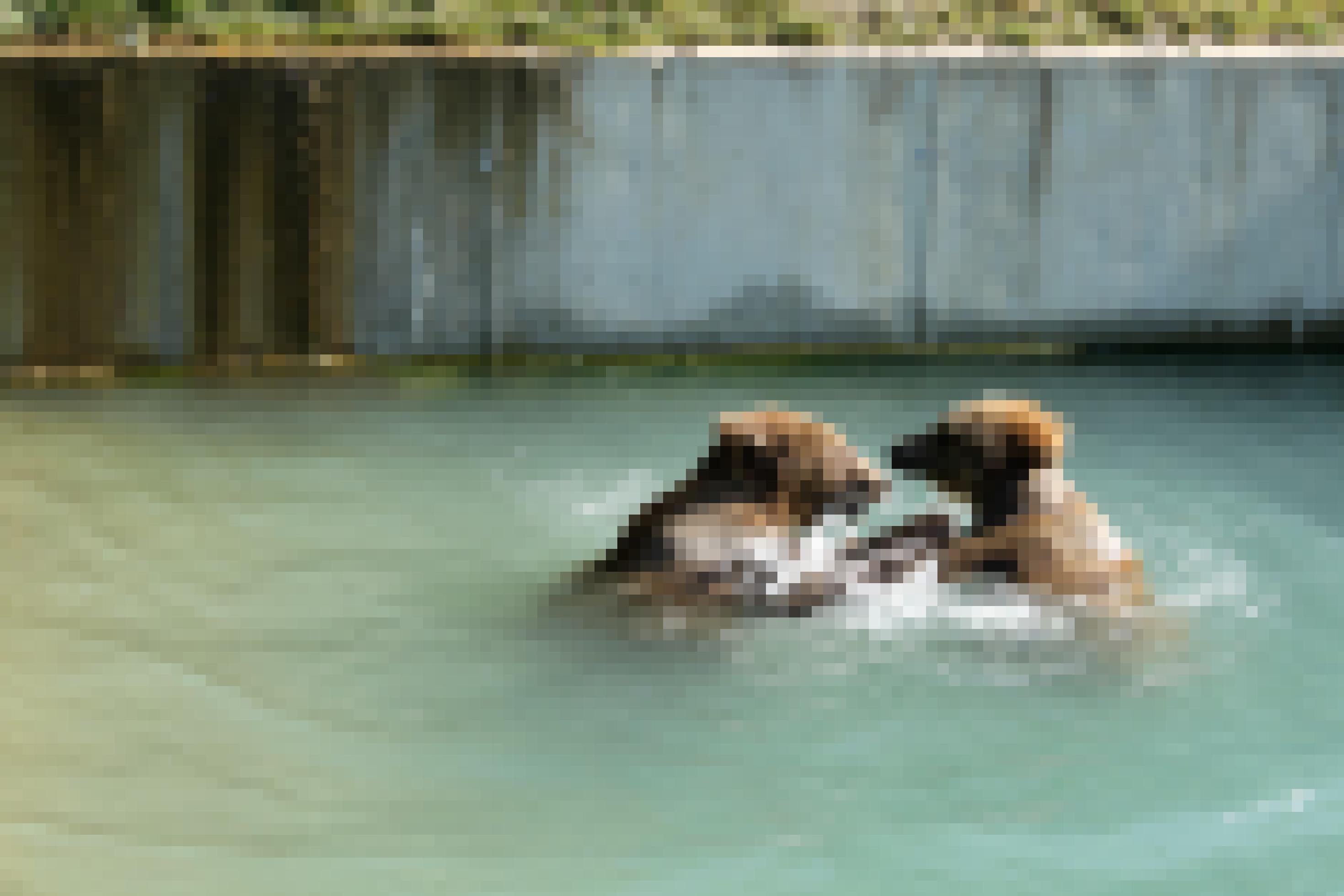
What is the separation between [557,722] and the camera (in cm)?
533

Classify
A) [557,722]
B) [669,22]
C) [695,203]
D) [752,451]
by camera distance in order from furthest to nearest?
[669,22] < [695,203] < [752,451] < [557,722]

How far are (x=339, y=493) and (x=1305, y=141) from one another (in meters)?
6.40

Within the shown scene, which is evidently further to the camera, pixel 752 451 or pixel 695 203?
pixel 695 203

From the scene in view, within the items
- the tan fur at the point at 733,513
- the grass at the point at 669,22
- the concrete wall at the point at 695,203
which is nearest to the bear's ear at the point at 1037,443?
the tan fur at the point at 733,513

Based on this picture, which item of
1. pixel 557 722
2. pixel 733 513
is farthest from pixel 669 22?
pixel 557 722

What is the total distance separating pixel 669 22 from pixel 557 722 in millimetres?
7283

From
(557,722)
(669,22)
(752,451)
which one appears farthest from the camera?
(669,22)

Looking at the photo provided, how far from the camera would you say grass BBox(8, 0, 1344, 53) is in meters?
11.1

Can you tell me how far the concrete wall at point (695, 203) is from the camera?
10320mm

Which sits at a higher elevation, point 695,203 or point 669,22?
point 669,22

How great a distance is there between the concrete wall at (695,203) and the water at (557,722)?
101 inches

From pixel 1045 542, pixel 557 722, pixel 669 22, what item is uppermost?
pixel 669 22

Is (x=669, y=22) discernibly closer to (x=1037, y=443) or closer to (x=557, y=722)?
(x=1037, y=443)

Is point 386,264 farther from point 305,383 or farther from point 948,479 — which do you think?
point 948,479
